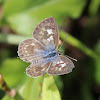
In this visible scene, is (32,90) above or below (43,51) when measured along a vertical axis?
below

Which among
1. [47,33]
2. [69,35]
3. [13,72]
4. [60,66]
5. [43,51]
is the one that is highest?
[47,33]

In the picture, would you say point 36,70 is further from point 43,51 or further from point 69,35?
point 69,35

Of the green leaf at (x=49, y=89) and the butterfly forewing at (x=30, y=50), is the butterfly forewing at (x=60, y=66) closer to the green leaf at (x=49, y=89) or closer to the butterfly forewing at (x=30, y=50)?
the green leaf at (x=49, y=89)

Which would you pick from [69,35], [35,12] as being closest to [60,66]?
[69,35]

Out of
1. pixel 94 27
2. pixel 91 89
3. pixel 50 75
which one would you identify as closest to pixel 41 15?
pixel 94 27

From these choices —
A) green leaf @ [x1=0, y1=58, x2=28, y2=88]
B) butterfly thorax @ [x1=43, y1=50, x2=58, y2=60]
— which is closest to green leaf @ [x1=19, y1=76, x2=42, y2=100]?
butterfly thorax @ [x1=43, y1=50, x2=58, y2=60]

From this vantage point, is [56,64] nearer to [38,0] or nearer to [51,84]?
[51,84]

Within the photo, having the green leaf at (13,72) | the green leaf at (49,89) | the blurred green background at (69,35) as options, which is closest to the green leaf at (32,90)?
the green leaf at (49,89)
